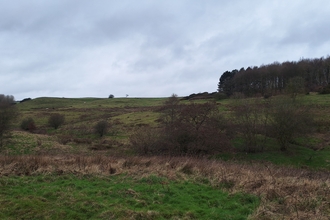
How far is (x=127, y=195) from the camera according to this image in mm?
8516

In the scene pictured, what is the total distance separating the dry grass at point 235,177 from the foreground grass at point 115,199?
66cm

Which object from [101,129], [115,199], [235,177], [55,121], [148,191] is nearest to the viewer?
[115,199]

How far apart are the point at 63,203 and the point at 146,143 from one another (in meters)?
23.0

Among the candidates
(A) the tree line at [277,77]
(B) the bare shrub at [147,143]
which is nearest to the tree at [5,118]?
(B) the bare shrub at [147,143]

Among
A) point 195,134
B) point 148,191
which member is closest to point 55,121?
point 195,134

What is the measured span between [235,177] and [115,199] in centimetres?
488

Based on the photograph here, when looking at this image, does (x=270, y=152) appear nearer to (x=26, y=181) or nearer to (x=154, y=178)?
(x=154, y=178)

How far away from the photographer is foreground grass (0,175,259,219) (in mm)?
6906

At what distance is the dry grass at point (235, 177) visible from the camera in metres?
7.39

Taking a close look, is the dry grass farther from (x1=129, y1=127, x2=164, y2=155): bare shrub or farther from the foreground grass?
(x1=129, y1=127, x2=164, y2=155): bare shrub

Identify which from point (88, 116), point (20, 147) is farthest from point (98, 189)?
point (88, 116)

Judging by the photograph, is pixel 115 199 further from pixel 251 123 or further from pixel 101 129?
pixel 101 129

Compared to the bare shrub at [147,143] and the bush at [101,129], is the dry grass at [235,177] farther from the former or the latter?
the bush at [101,129]

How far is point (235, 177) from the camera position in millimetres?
10359
